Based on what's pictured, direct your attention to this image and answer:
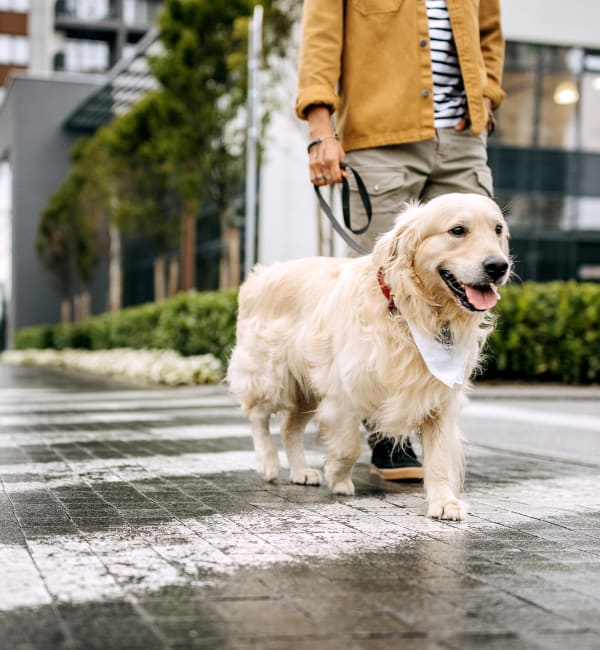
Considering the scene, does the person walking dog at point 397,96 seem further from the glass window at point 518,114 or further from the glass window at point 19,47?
the glass window at point 19,47

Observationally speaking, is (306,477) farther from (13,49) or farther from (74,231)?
(13,49)

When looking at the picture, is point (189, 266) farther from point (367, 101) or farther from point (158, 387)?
point (367, 101)

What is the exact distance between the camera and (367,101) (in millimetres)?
5117

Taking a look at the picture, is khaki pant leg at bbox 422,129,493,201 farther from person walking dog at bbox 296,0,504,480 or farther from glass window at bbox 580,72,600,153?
glass window at bbox 580,72,600,153

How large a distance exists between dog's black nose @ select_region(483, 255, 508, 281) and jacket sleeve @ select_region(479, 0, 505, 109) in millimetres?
1885

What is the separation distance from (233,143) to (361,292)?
15.3m

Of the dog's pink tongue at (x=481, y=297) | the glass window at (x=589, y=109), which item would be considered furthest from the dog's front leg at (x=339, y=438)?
the glass window at (x=589, y=109)

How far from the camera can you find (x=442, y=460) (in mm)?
4148

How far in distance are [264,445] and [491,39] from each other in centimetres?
254

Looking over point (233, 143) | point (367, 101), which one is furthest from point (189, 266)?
point (367, 101)

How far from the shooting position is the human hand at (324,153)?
4809 millimetres

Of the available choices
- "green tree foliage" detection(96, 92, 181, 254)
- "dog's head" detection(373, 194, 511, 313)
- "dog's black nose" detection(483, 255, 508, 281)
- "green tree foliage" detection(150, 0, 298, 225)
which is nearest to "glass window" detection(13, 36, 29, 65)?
"green tree foliage" detection(96, 92, 181, 254)

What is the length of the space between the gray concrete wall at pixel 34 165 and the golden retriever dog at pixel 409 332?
4121 centimetres

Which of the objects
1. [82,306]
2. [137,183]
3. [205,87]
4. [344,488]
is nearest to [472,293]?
[344,488]
